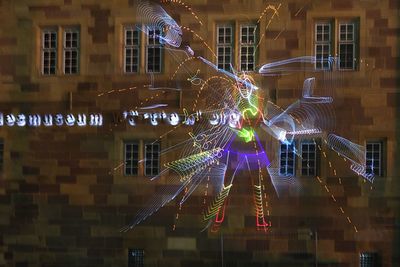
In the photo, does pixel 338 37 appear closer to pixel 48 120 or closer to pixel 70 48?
pixel 70 48

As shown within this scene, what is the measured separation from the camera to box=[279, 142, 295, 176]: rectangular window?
13242mm

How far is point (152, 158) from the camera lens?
45.2 ft

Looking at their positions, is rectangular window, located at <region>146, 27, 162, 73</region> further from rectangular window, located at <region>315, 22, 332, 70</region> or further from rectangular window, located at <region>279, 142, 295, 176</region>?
rectangular window, located at <region>315, 22, 332, 70</region>

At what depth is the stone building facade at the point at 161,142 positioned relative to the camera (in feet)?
42.4

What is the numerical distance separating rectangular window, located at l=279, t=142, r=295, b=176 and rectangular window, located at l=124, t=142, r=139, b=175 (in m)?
3.44

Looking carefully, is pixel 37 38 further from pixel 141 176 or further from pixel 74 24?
pixel 141 176

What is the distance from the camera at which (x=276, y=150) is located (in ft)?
43.4

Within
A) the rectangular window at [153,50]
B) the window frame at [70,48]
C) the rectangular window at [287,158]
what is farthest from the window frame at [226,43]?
the window frame at [70,48]

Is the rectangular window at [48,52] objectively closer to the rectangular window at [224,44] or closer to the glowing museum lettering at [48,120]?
the glowing museum lettering at [48,120]

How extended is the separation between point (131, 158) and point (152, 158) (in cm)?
52

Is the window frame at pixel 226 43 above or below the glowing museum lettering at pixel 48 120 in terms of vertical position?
above

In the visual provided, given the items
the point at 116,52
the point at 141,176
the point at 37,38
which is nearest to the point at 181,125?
the point at 141,176

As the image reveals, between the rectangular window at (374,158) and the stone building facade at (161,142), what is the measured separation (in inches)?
2.7

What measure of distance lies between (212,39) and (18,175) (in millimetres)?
5826
